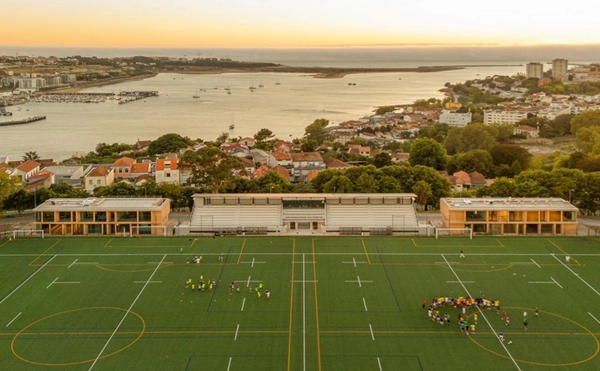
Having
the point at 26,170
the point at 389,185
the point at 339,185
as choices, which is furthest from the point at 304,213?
the point at 26,170

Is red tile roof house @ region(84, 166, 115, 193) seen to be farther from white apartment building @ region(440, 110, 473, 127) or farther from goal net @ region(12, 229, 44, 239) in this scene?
white apartment building @ region(440, 110, 473, 127)

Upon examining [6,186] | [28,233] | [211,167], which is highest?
[211,167]

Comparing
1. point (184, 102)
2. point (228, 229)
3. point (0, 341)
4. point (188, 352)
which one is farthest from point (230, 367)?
point (184, 102)

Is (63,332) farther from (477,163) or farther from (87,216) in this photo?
(477,163)

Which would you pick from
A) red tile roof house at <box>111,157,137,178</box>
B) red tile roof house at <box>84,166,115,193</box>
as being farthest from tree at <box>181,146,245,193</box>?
red tile roof house at <box>111,157,137,178</box>

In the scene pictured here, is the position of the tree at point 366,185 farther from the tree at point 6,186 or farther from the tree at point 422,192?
the tree at point 6,186

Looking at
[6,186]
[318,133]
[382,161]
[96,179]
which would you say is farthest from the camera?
[318,133]
